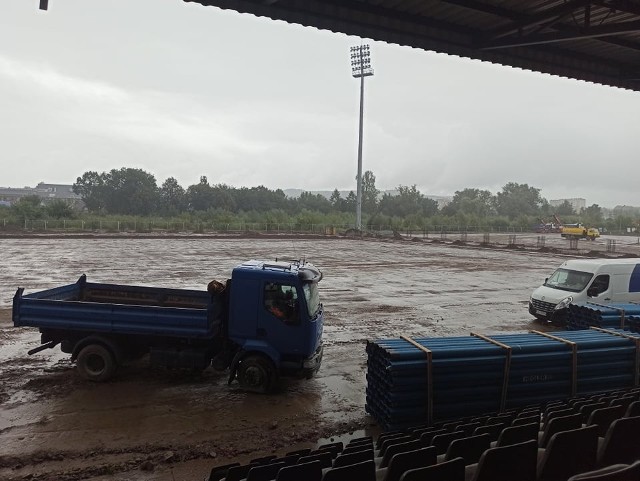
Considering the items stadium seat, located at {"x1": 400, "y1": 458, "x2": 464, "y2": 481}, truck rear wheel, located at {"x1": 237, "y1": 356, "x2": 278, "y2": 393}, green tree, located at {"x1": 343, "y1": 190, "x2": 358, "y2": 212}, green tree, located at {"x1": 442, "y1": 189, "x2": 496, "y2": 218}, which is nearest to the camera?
stadium seat, located at {"x1": 400, "y1": 458, "x2": 464, "y2": 481}

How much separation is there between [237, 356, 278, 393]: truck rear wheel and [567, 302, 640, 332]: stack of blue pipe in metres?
7.28

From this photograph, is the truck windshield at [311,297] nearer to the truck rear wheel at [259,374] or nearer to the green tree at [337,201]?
the truck rear wheel at [259,374]

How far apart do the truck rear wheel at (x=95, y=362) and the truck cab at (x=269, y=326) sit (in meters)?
2.19

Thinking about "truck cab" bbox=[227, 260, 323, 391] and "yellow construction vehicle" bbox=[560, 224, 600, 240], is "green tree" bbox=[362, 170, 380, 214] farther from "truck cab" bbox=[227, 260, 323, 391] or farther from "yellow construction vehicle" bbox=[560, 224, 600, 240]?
"truck cab" bbox=[227, 260, 323, 391]

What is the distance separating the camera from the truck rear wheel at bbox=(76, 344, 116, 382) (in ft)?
29.2

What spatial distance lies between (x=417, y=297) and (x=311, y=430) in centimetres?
1306

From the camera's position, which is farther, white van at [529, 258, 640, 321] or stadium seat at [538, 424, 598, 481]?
white van at [529, 258, 640, 321]

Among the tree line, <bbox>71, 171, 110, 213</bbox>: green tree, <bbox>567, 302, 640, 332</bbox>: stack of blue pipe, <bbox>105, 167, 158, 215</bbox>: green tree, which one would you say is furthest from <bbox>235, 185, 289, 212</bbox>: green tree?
<bbox>567, 302, 640, 332</bbox>: stack of blue pipe

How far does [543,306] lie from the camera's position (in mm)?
15141

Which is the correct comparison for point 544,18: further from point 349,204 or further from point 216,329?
point 349,204

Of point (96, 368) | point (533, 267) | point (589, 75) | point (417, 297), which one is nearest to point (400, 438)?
point (96, 368)

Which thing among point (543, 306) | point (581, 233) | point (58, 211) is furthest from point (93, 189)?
point (543, 306)

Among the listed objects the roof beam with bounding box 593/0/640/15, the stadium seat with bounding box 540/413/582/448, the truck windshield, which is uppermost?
the roof beam with bounding box 593/0/640/15

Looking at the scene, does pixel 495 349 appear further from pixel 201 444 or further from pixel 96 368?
pixel 96 368
